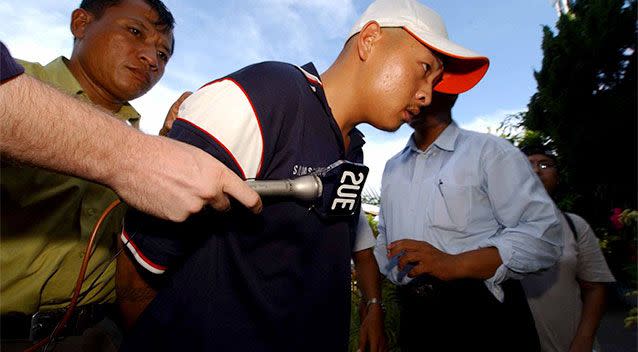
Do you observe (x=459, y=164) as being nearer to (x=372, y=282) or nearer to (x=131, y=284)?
(x=372, y=282)

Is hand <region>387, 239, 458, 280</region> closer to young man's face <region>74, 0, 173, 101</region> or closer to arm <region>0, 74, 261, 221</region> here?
arm <region>0, 74, 261, 221</region>

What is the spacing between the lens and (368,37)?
185cm

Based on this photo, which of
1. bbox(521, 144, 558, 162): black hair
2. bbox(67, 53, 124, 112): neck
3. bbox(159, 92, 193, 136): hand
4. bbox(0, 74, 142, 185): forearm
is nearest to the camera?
bbox(0, 74, 142, 185): forearm

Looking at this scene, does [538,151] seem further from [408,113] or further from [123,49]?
[123,49]

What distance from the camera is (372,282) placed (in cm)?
298

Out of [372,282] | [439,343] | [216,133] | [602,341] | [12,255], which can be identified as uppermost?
[216,133]

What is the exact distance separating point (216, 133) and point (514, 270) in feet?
6.92

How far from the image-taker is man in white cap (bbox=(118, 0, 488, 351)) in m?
1.26

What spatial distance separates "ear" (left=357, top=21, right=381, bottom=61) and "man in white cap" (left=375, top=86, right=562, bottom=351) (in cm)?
128

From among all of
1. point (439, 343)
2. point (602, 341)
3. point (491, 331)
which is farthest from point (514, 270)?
point (602, 341)

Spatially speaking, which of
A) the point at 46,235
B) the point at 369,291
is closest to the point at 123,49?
the point at 46,235

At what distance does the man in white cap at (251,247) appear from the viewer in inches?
49.6

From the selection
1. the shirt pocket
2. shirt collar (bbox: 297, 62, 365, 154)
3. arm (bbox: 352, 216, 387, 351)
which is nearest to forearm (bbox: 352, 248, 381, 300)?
arm (bbox: 352, 216, 387, 351)

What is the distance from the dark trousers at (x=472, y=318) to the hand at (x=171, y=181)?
209 centimetres
